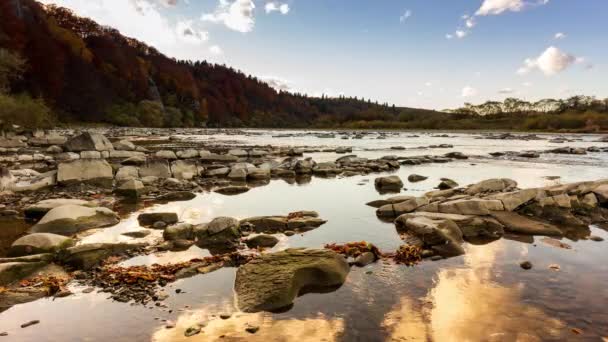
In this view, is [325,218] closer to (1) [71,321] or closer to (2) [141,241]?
(2) [141,241]

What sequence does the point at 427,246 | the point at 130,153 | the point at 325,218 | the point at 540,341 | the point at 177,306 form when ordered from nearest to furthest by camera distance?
the point at 540,341, the point at 177,306, the point at 427,246, the point at 325,218, the point at 130,153

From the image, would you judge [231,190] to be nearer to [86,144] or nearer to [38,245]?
[38,245]

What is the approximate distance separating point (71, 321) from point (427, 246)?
271 inches

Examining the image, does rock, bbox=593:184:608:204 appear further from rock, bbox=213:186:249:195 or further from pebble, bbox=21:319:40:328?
pebble, bbox=21:319:40:328

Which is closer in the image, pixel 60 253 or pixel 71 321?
pixel 71 321

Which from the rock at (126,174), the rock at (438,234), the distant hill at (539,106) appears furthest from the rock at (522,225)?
the distant hill at (539,106)

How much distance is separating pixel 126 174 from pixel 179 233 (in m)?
9.52

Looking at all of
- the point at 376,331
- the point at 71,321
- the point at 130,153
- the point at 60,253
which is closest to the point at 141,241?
the point at 60,253

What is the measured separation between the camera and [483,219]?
33.3ft

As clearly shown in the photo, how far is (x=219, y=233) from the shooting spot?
9.12m

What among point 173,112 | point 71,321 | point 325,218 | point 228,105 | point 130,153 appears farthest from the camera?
point 228,105

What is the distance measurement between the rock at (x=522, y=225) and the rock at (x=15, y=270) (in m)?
10.8

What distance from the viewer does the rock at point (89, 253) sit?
729 centimetres

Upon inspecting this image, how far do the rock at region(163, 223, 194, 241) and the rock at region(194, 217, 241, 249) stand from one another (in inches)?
5.5
